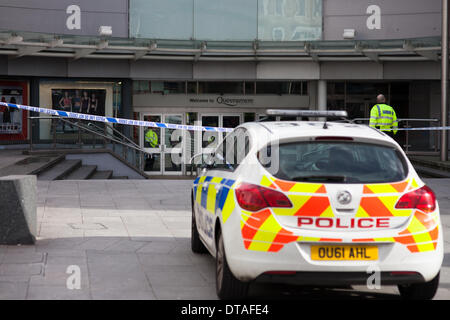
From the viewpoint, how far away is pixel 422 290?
584 centimetres

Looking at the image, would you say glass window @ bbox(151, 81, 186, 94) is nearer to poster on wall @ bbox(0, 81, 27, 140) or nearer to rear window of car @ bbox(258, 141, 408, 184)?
poster on wall @ bbox(0, 81, 27, 140)

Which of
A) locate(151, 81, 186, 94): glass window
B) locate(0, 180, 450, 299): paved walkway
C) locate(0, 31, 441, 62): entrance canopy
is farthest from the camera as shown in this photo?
locate(151, 81, 186, 94): glass window

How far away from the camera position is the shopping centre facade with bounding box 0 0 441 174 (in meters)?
28.3

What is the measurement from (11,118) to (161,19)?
7.04m

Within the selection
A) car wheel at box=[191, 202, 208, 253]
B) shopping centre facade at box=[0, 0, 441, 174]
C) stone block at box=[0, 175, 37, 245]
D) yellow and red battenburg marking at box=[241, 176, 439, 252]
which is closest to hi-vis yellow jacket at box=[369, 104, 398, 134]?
car wheel at box=[191, 202, 208, 253]

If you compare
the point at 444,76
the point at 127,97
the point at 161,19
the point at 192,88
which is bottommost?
the point at 127,97

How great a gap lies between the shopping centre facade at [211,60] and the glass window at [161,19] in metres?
0.04

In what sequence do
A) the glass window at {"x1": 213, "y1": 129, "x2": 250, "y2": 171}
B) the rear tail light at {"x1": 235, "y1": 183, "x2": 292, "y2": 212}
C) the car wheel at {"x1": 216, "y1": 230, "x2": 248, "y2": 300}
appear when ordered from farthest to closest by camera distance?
the glass window at {"x1": 213, "y1": 129, "x2": 250, "y2": 171} < the car wheel at {"x1": 216, "y1": 230, "x2": 248, "y2": 300} < the rear tail light at {"x1": 235, "y1": 183, "x2": 292, "y2": 212}

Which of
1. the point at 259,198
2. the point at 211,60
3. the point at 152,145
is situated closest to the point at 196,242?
the point at 259,198

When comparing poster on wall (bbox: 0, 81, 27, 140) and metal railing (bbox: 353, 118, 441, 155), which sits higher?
poster on wall (bbox: 0, 81, 27, 140)

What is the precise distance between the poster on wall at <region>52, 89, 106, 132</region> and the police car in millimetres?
25096

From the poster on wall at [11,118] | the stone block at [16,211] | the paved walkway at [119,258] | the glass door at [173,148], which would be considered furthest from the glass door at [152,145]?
the stone block at [16,211]

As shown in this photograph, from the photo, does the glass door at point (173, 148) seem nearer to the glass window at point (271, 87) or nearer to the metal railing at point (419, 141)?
the glass window at point (271, 87)

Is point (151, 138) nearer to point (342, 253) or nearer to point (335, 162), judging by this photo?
point (335, 162)
